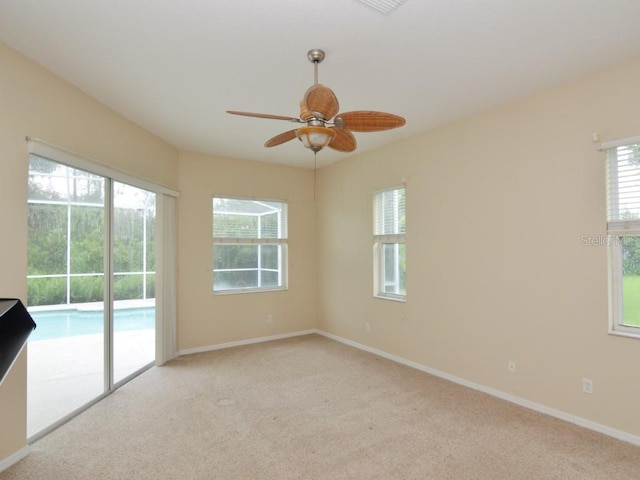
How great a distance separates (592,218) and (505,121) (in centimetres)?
116

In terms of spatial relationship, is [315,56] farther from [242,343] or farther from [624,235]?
[242,343]

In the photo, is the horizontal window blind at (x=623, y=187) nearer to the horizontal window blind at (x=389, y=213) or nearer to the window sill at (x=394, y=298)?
the horizontal window blind at (x=389, y=213)

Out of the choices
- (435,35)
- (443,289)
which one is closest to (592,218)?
(443,289)

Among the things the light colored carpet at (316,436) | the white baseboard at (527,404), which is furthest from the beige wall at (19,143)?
the white baseboard at (527,404)

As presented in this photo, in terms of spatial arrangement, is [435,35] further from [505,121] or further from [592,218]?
[592,218]

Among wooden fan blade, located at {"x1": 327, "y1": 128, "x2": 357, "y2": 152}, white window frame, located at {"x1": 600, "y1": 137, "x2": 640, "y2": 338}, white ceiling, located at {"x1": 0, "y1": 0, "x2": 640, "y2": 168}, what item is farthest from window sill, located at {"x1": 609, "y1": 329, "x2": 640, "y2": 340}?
wooden fan blade, located at {"x1": 327, "y1": 128, "x2": 357, "y2": 152}

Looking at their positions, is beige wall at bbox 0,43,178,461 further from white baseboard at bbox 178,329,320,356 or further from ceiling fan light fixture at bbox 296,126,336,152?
white baseboard at bbox 178,329,320,356

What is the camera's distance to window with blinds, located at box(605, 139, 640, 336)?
259 cm

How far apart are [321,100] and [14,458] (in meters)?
3.00

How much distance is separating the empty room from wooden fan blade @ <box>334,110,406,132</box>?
0.01 metres

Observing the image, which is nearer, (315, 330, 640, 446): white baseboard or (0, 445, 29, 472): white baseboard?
(0, 445, 29, 472): white baseboard

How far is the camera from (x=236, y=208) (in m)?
5.30

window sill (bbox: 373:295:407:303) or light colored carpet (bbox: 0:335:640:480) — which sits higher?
window sill (bbox: 373:295:407:303)

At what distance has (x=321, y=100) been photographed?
2.03 metres
